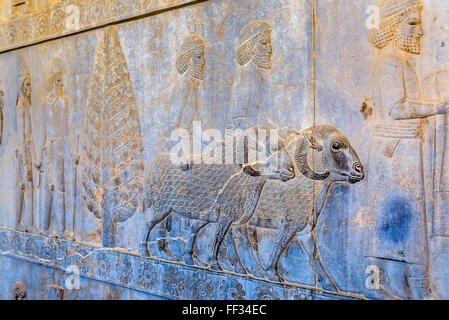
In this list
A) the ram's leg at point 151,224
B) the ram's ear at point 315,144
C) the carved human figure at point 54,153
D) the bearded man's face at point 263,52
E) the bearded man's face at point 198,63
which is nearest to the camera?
the ram's ear at point 315,144

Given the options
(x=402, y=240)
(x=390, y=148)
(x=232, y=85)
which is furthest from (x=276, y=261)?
(x=232, y=85)

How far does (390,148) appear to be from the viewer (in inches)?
108

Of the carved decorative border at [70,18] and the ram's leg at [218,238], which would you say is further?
the carved decorative border at [70,18]

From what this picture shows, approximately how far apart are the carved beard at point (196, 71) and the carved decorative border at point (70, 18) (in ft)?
1.74

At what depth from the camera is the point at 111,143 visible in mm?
4305

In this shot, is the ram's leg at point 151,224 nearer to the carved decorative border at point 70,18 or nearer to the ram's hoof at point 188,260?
the ram's hoof at point 188,260

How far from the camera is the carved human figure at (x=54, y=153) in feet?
15.6

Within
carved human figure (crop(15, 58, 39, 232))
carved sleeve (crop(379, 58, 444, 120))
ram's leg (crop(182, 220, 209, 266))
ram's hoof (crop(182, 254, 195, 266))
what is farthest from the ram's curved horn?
carved human figure (crop(15, 58, 39, 232))

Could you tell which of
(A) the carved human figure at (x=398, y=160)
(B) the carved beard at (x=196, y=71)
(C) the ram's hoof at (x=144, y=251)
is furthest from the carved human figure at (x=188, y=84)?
(A) the carved human figure at (x=398, y=160)

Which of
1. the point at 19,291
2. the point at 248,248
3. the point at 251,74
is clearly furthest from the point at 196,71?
the point at 19,291

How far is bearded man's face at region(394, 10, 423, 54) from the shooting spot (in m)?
2.65

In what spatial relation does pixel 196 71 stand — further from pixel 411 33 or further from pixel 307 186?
pixel 411 33

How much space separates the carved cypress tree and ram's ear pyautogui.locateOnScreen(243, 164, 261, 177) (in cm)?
→ 116

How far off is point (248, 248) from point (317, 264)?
57 cm
